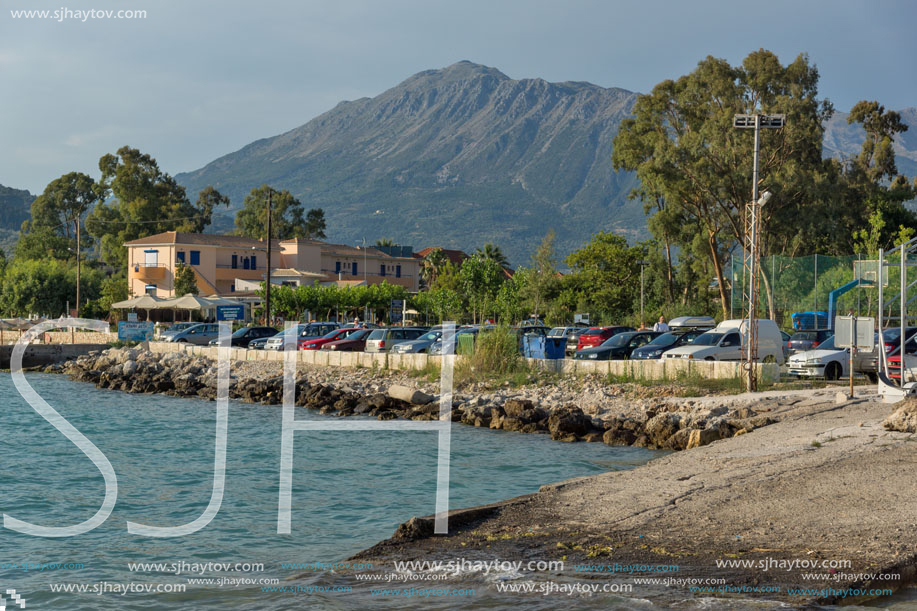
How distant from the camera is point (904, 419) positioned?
15273 millimetres

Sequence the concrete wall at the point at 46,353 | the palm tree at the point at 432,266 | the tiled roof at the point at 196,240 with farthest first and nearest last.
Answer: the palm tree at the point at 432,266 < the tiled roof at the point at 196,240 < the concrete wall at the point at 46,353

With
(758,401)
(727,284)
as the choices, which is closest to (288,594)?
(758,401)

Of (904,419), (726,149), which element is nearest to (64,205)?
(726,149)

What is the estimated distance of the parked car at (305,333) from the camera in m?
44.7

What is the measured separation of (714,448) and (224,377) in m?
26.4

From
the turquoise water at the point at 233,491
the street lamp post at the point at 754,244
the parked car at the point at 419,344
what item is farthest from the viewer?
the parked car at the point at 419,344

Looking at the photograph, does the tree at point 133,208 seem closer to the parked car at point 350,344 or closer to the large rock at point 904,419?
the parked car at point 350,344

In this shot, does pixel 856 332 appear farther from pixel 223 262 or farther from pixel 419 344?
pixel 223 262

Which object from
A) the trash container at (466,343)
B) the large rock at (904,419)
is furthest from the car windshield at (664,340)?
the large rock at (904,419)

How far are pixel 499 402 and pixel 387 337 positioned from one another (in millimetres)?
13993

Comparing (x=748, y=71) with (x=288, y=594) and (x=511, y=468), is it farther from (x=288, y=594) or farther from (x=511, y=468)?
(x=288, y=594)

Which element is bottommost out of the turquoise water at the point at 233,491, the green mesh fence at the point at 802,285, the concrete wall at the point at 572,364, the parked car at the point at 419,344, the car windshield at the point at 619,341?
the turquoise water at the point at 233,491

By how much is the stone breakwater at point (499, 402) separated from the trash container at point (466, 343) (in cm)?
191

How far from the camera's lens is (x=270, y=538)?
41.7ft
